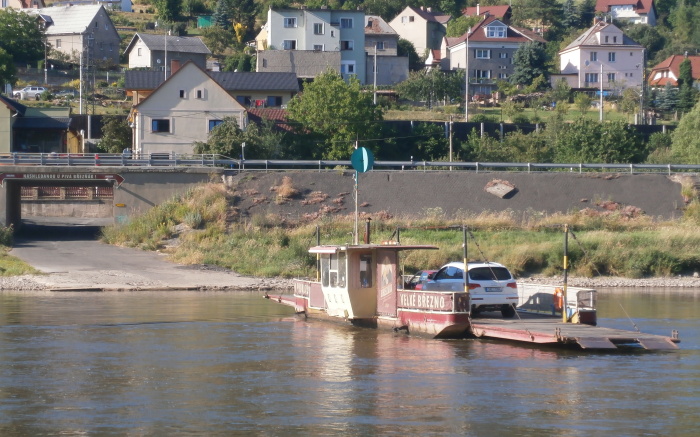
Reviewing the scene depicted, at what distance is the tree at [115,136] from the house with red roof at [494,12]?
70.3 metres

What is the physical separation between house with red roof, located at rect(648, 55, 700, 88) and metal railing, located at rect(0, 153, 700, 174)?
2370 inches

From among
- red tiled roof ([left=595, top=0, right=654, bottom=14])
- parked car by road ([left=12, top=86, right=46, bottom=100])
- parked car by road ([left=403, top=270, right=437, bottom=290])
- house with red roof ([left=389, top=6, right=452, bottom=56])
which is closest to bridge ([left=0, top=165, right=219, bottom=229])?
parked car by road ([left=403, top=270, right=437, bottom=290])

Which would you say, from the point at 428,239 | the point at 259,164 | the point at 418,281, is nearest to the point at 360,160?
the point at 418,281

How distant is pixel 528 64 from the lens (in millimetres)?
114250

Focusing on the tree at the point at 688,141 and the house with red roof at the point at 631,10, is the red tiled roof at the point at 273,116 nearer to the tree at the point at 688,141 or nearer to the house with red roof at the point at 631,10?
the tree at the point at 688,141

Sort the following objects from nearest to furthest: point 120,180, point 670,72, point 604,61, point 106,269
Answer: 1. point 106,269
2. point 120,180
3. point 604,61
4. point 670,72

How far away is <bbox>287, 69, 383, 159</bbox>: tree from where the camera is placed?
7150 cm

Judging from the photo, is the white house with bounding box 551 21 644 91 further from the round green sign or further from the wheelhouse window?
the round green sign

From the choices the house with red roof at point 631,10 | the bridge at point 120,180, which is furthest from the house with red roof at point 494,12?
the bridge at point 120,180

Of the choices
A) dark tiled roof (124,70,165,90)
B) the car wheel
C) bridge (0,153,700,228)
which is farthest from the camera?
dark tiled roof (124,70,165,90)

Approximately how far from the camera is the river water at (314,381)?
20.5 m

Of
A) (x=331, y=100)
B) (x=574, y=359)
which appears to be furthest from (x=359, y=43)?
(x=574, y=359)

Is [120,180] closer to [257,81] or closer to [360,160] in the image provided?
[360,160]

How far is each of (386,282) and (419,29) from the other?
106037 millimetres
